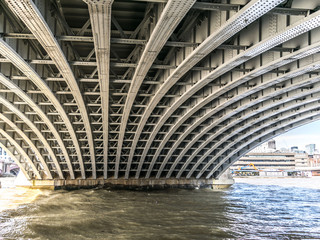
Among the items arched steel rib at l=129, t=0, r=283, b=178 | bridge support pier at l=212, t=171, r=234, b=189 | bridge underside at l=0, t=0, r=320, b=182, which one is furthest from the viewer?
bridge support pier at l=212, t=171, r=234, b=189

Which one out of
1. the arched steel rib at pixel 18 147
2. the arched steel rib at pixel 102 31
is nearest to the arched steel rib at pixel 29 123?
the arched steel rib at pixel 18 147

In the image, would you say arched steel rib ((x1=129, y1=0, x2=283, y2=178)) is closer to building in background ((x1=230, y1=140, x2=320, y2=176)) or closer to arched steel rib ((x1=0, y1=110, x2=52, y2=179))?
arched steel rib ((x1=0, y1=110, x2=52, y2=179))

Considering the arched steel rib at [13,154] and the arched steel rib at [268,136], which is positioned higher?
the arched steel rib at [268,136]

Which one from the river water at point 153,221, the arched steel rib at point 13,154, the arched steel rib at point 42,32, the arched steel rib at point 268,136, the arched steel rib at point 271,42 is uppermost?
the arched steel rib at point 271,42

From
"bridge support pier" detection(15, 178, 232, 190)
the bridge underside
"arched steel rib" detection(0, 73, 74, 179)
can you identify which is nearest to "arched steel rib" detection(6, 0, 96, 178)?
the bridge underside

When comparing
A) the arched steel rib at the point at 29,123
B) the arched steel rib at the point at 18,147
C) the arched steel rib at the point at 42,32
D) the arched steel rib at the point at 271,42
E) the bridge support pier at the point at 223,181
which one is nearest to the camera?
the arched steel rib at the point at 42,32

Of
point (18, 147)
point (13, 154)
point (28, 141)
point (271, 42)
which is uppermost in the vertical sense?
point (271, 42)

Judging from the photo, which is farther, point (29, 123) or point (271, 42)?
point (29, 123)

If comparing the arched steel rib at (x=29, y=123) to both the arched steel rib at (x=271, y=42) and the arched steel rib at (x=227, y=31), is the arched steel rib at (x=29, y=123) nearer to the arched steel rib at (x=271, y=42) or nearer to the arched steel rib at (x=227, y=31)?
the arched steel rib at (x=227, y=31)

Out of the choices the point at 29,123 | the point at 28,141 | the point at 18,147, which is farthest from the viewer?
the point at 18,147

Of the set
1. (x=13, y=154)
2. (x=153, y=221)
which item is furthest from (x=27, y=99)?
(x=13, y=154)

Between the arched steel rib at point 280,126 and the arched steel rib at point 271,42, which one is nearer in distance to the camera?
the arched steel rib at point 271,42

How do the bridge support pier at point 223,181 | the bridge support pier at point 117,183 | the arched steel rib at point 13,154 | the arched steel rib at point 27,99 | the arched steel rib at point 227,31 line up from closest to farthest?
1. the arched steel rib at point 227,31
2. the arched steel rib at point 27,99
3. the arched steel rib at point 13,154
4. the bridge support pier at point 117,183
5. the bridge support pier at point 223,181

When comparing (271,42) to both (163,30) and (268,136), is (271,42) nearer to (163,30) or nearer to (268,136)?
(163,30)
